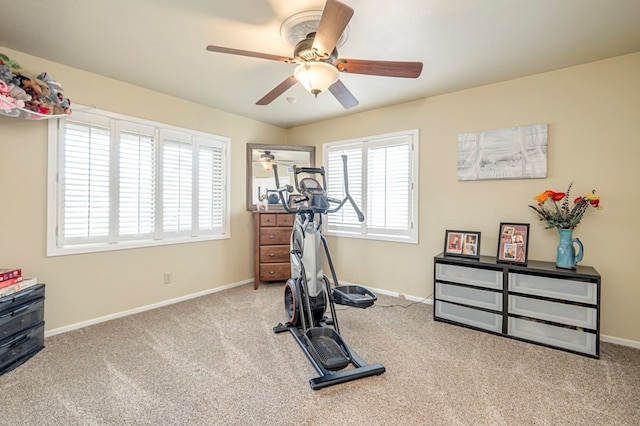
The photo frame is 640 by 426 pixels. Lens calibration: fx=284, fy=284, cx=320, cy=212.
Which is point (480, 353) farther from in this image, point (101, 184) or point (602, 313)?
point (101, 184)

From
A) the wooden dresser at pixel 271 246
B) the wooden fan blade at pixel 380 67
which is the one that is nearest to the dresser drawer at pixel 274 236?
the wooden dresser at pixel 271 246

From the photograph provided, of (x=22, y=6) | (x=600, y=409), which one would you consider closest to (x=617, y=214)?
(x=600, y=409)

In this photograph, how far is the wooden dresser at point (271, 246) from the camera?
166 inches

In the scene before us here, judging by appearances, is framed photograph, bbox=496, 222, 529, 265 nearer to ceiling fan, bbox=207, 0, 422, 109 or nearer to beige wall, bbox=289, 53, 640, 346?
beige wall, bbox=289, 53, 640, 346

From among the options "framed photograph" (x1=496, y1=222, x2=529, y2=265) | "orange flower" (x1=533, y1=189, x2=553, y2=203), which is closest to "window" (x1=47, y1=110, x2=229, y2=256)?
"framed photograph" (x1=496, y1=222, x2=529, y2=265)

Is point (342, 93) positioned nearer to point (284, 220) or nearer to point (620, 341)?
point (284, 220)

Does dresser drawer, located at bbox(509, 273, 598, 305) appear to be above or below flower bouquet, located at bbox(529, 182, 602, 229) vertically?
below

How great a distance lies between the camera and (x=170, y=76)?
2.97 meters

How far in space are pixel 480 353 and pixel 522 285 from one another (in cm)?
77

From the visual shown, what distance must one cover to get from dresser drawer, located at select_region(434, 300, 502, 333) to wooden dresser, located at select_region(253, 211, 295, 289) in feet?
7.08

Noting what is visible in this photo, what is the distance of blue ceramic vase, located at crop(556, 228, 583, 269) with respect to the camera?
8.42ft

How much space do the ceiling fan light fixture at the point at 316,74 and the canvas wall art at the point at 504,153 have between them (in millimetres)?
2061

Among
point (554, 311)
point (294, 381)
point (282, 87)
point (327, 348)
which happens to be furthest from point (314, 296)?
point (554, 311)

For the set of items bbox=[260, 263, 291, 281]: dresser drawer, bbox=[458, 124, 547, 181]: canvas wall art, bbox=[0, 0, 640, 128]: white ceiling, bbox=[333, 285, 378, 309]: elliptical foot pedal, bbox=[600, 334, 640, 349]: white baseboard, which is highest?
bbox=[0, 0, 640, 128]: white ceiling
